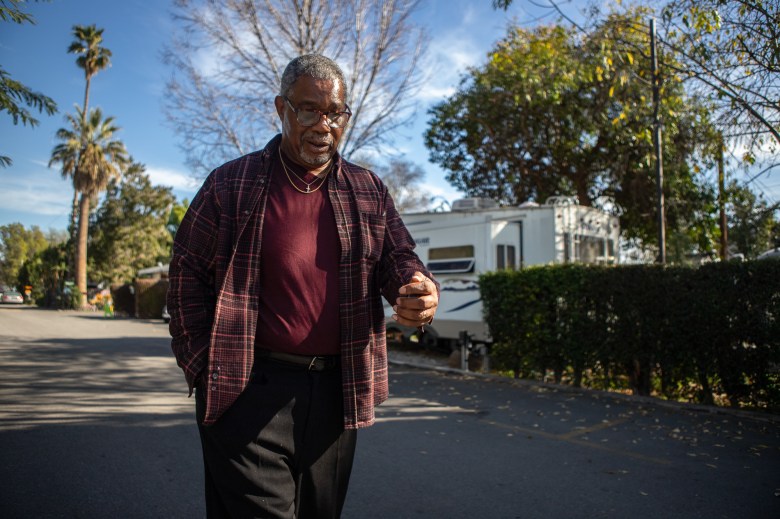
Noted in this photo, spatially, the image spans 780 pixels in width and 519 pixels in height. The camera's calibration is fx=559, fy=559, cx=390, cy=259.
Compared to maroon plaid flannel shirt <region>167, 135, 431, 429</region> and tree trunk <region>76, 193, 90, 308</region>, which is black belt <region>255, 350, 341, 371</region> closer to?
maroon plaid flannel shirt <region>167, 135, 431, 429</region>

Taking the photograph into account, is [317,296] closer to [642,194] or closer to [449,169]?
[642,194]

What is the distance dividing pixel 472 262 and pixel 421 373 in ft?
10.1

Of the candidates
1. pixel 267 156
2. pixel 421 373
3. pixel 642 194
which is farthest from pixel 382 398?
pixel 642 194

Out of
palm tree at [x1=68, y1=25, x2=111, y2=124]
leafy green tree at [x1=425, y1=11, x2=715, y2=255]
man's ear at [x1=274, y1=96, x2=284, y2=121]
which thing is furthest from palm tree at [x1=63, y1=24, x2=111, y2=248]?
man's ear at [x1=274, y1=96, x2=284, y2=121]

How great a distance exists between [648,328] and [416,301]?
6691 mm

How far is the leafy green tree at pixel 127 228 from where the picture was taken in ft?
121

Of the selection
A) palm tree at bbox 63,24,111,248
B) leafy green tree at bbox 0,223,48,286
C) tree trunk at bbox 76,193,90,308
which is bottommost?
leafy green tree at bbox 0,223,48,286

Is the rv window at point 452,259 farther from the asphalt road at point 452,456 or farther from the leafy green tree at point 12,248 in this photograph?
the leafy green tree at point 12,248

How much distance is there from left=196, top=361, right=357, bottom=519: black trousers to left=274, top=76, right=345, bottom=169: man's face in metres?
0.81

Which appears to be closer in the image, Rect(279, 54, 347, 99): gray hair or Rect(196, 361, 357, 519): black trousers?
Rect(196, 361, 357, 519): black trousers

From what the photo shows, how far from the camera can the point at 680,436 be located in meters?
5.76

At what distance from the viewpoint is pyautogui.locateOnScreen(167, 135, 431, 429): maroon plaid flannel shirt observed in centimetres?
192

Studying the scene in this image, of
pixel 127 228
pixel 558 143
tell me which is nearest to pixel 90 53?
pixel 127 228

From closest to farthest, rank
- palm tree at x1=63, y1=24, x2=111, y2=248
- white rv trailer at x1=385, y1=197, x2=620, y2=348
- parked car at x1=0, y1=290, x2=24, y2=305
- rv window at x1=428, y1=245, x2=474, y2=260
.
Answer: parked car at x1=0, y1=290, x2=24, y2=305 → white rv trailer at x1=385, y1=197, x2=620, y2=348 → rv window at x1=428, y1=245, x2=474, y2=260 → palm tree at x1=63, y1=24, x2=111, y2=248
